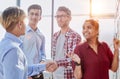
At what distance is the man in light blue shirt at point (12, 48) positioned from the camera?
1.46 metres

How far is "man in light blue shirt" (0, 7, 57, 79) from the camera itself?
146cm

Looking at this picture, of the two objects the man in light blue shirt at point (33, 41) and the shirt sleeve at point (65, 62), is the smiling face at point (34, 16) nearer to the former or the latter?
the man in light blue shirt at point (33, 41)

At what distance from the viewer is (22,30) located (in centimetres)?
158

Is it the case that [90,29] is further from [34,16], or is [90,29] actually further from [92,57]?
[34,16]

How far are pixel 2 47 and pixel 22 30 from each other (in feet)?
0.52

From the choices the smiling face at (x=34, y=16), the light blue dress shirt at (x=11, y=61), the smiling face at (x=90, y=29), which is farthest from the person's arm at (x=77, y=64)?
the smiling face at (x=34, y=16)

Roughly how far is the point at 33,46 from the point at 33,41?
5 centimetres

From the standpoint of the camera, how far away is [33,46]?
2586mm

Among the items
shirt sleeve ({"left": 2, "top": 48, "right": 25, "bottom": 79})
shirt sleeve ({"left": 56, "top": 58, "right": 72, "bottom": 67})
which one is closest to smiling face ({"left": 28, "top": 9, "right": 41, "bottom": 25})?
shirt sleeve ({"left": 56, "top": 58, "right": 72, "bottom": 67})

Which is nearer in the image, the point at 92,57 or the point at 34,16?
the point at 92,57

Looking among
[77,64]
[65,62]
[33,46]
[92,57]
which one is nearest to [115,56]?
[92,57]

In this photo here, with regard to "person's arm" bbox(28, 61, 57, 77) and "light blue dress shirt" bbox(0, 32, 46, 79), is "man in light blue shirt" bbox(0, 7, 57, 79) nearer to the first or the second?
"light blue dress shirt" bbox(0, 32, 46, 79)

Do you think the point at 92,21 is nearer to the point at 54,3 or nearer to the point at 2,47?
the point at 2,47

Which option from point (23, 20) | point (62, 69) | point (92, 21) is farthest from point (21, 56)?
point (62, 69)
